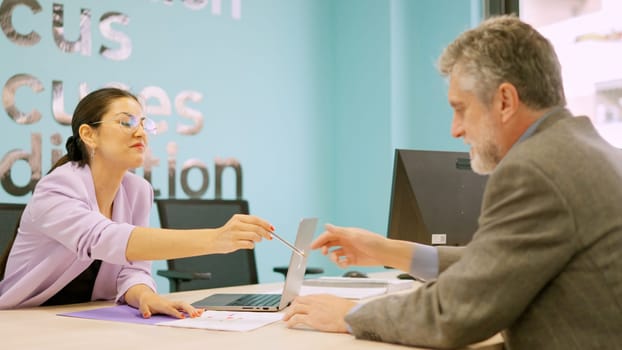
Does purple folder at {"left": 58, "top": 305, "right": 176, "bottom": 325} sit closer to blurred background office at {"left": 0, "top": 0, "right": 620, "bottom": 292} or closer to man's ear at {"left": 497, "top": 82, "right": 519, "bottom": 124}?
man's ear at {"left": 497, "top": 82, "right": 519, "bottom": 124}

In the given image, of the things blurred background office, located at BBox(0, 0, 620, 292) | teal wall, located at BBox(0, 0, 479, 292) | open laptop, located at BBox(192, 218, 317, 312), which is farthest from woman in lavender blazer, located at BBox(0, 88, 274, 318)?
teal wall, located at BBox(0, 0, 479, 292)

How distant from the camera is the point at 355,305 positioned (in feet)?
4.51

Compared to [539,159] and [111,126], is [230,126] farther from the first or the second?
Answer: [539,159]

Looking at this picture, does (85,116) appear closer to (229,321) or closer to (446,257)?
(229,321)

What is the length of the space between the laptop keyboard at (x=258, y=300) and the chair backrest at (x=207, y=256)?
3.05ft

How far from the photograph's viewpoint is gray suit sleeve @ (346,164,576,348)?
1.08m

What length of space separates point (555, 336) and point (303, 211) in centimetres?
323

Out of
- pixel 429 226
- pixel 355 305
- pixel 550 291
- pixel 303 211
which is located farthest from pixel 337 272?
pixel 550 291

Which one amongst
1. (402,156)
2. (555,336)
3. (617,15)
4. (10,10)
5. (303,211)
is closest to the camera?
(555,336)

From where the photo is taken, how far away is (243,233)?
1579 mm

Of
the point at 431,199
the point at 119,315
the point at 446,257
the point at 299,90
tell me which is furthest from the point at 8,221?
the point at 299,90

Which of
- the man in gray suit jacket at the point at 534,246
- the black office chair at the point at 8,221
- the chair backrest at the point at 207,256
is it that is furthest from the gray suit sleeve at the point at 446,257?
the black office chair at the point at 8,221

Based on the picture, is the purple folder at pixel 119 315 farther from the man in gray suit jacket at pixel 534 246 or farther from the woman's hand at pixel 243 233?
the man in gray suit jacket at pixel 534 246

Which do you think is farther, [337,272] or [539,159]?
[337,272]
